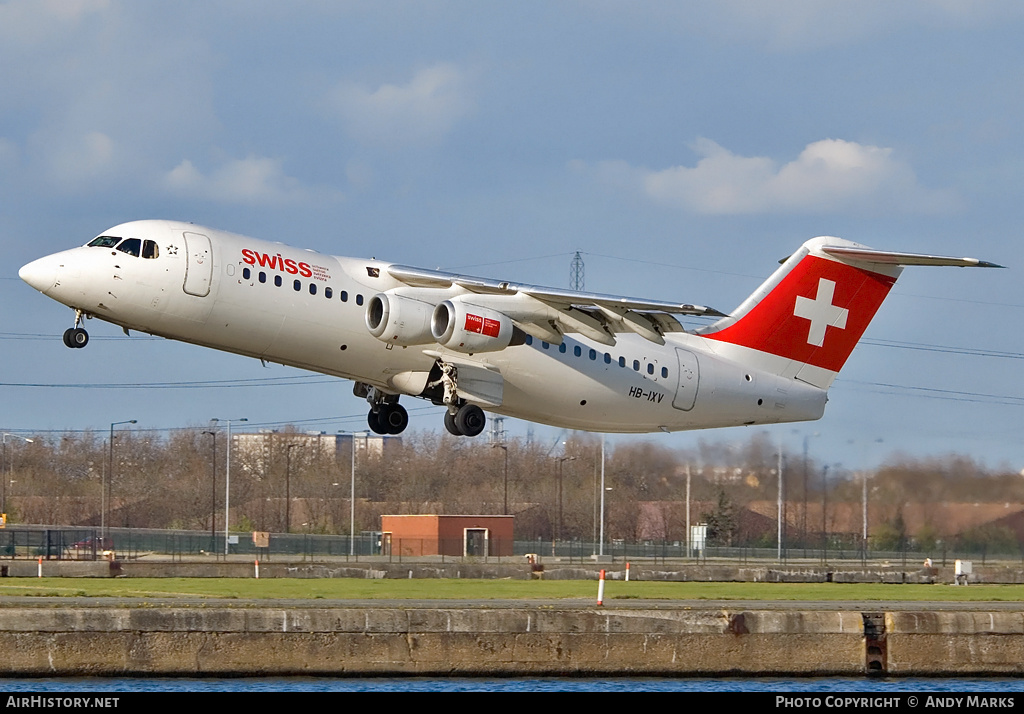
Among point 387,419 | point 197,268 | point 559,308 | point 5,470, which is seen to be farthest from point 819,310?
point 5,470

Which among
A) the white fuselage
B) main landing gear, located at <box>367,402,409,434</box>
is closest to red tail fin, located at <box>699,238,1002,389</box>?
the white fuselage

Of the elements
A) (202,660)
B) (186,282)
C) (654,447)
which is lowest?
(202,660)

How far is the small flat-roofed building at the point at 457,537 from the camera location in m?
60.0

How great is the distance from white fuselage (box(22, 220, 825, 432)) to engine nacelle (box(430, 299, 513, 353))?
82 centimetres

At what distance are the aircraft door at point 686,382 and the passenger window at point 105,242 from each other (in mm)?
12773

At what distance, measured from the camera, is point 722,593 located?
3002cm

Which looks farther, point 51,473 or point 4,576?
point 51,473

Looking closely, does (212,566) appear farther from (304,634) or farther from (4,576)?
(304,634)

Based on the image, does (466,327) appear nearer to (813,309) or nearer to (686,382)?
(686,382)

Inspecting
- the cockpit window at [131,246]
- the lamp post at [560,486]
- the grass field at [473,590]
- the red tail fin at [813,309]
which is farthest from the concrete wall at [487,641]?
the lamp post at [560,486]

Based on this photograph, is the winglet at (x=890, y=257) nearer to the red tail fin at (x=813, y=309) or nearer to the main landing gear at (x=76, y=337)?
the red tail fin at (x=813, y=309)

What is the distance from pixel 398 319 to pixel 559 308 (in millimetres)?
3785
